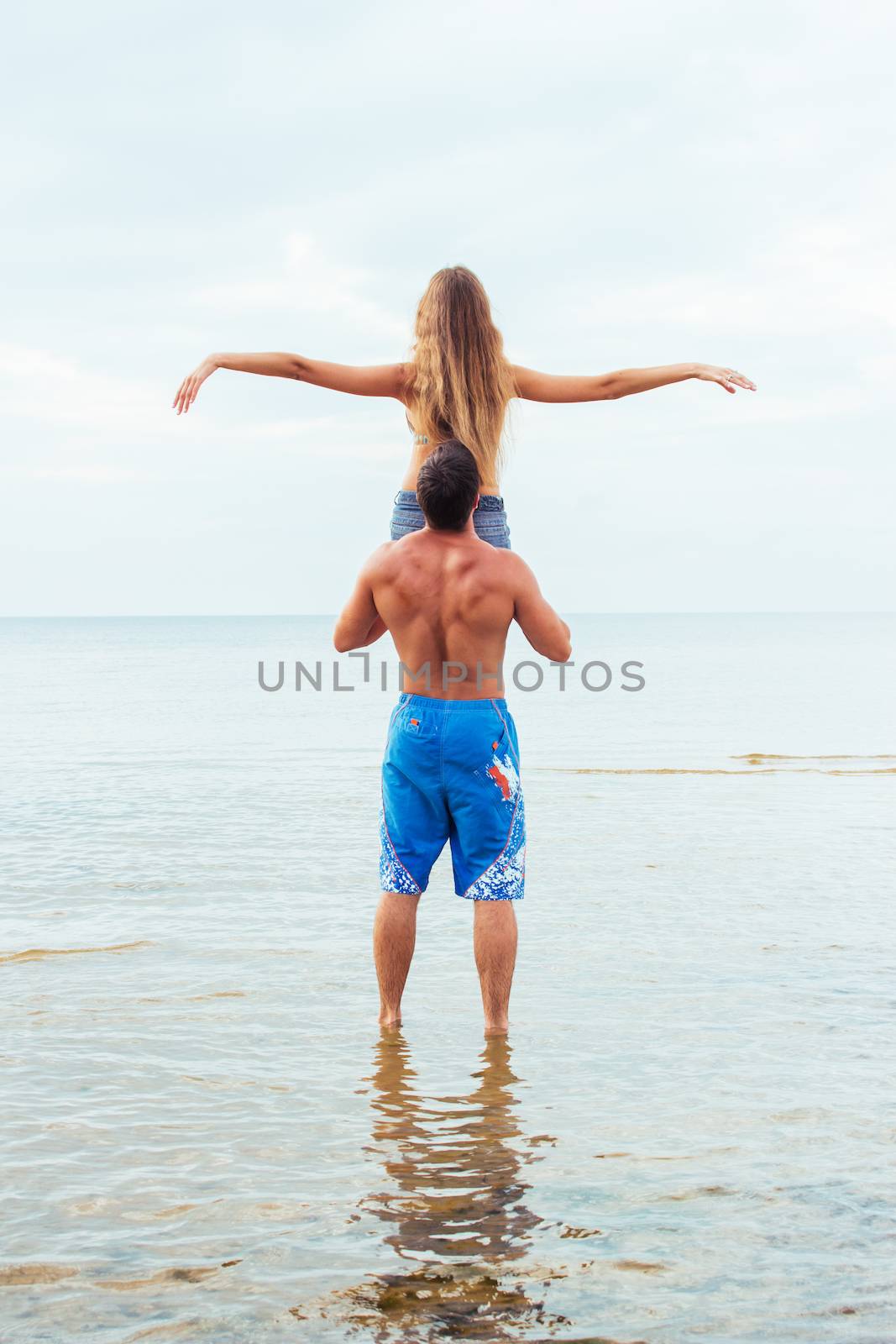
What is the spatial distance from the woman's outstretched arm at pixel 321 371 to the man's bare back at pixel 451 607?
0.65 m

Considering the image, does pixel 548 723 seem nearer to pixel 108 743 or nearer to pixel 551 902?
pixel 108 743

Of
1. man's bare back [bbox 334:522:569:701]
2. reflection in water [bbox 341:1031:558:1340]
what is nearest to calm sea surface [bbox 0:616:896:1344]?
reflection in water [bbox 341:1031:558:1340]

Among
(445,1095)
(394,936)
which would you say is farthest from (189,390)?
(445,1095)

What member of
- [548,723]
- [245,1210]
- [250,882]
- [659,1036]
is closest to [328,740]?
[548,723]

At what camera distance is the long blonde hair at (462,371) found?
443 cm

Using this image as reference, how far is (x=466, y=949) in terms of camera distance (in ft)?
20.3

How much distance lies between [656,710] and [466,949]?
24.7 m

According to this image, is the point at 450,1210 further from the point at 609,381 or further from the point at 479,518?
the point at 609,381

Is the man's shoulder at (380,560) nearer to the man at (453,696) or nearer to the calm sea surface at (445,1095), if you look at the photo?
the man at (453,696)

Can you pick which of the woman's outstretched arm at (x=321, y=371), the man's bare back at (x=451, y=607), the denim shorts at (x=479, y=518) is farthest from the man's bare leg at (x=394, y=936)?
the woman's outstretched arm at (x=321, y=371)

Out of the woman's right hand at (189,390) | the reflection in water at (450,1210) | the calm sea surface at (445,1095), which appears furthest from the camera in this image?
the woman's right hand at (189,390)

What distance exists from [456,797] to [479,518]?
1056 mm

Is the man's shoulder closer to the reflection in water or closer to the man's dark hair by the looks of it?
the man's dark hair

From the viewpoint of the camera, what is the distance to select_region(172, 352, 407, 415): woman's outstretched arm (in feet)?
14.3
